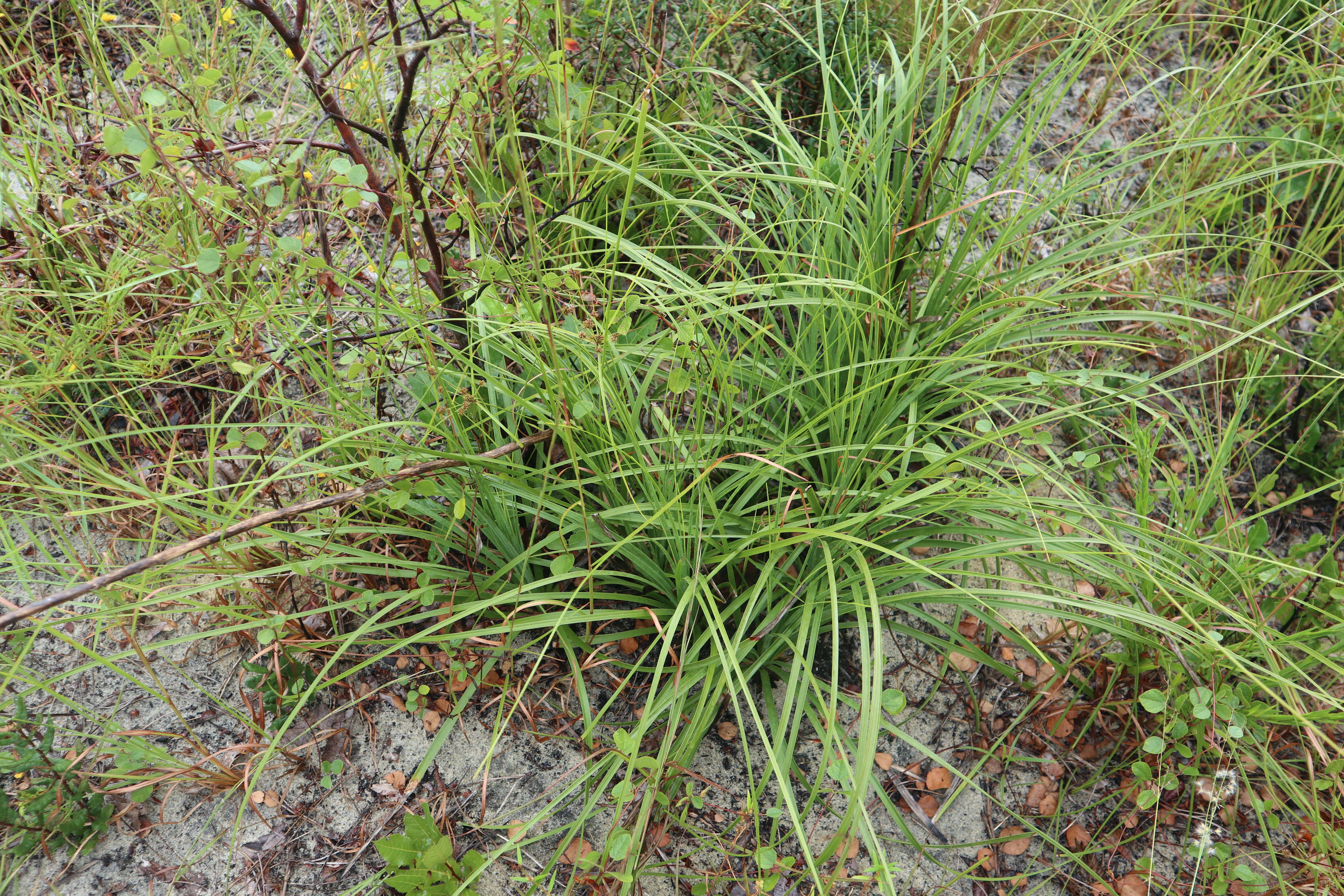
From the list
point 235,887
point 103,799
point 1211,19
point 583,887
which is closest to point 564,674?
point 583,887

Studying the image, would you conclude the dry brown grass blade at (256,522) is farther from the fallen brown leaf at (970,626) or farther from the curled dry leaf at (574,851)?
the fallen brown leaf at (970,626)

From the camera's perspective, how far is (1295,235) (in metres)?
2.58

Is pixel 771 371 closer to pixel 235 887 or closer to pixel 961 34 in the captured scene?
pixel 961 34

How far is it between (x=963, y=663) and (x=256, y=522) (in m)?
1.52

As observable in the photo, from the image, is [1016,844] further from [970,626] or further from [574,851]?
[574,851]

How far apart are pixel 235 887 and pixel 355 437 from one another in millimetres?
905

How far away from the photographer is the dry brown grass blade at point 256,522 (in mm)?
913

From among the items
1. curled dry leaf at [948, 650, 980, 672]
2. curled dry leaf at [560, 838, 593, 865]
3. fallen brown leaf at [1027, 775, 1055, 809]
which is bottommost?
fallen brown leaf at [1027, 775, 1055, 809]

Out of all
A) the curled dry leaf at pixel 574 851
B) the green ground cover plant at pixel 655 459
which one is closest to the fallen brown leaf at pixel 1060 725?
the green ground cover plant at pixel 655 459

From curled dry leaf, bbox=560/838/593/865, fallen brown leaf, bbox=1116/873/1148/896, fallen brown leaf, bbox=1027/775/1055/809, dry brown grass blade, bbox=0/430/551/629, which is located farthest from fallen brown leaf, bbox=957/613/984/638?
dry brown grass blade, bbox=0/430/551/629

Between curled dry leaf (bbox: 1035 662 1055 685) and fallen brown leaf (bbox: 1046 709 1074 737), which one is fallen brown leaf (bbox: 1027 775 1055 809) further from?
curled dry leaf (bbox: 1035 662 1055 685)

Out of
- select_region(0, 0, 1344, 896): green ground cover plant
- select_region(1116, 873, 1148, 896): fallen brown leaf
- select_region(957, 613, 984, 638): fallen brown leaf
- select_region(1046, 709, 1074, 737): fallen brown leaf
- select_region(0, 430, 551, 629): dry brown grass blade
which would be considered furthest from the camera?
select_region(957, 613, 984, 638): fallen brown leaf

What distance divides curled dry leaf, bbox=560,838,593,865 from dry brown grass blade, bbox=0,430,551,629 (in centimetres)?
78

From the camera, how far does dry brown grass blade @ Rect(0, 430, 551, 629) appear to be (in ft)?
3.00
